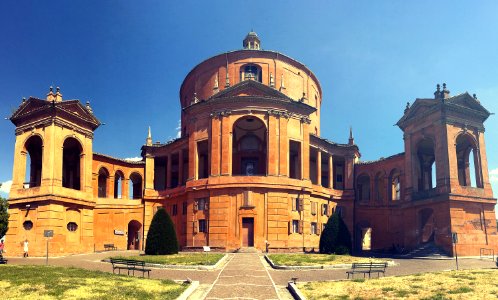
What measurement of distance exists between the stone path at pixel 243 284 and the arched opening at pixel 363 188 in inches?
1380

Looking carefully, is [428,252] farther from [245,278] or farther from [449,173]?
[245,278]

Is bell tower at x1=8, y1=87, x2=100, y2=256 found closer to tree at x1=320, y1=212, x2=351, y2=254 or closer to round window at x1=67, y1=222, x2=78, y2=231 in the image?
round window at x1=67, y1=222, x2=78, y2=231

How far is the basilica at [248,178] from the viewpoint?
136ft

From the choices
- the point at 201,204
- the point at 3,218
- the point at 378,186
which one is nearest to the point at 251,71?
the point at 201,204

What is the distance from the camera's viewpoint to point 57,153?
141 ft

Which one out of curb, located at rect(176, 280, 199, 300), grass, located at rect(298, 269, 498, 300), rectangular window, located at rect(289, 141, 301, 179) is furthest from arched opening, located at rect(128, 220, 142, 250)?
grass, located at rect(298, 269, 498, 300)

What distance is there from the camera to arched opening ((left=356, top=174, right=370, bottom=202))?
5919cm

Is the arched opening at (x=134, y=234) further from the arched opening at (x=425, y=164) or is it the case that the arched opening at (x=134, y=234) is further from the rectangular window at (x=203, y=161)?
the arched opening at (x=425, y=164)

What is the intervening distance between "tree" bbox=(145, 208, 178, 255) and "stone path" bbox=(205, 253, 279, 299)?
30.5 feet

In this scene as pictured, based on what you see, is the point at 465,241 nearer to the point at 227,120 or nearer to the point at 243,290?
the point at 227,120

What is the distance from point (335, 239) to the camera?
3912 centimetres

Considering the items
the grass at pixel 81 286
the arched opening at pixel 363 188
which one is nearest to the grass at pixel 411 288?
the grass at pixel 81 286

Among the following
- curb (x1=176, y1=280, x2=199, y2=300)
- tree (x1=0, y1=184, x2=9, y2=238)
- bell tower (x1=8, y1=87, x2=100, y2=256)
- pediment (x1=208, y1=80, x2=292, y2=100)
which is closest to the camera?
curb (x1=176, y1=280, x2=199, y2=300)

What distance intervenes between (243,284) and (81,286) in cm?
691
